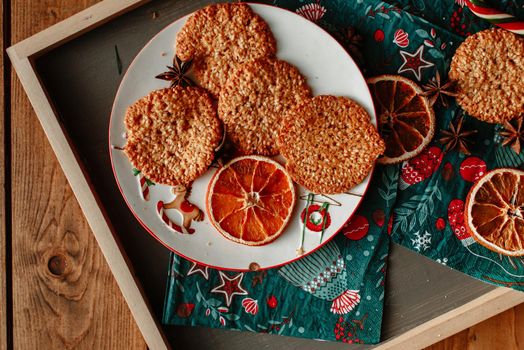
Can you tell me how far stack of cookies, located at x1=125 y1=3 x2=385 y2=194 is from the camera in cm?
165

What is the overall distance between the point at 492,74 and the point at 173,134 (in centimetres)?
110

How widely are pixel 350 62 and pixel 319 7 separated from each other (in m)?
0.25

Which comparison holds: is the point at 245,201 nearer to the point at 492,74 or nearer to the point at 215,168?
the point at 215,168

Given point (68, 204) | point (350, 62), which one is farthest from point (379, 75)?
point (68, 204)

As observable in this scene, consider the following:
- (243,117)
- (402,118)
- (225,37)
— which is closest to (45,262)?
(243,117)

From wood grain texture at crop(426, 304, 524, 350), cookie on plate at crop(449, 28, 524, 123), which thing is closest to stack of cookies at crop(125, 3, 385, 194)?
cookie on plate at crop(449, 28, 524, 123)

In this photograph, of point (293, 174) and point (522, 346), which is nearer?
point (293, 174)

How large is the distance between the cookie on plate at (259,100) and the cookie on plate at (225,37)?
0.05 m

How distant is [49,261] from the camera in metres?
1.90

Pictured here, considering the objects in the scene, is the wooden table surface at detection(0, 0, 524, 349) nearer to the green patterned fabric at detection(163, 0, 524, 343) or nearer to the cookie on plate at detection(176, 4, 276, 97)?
the green patterned fabric at detection(163, 0, 524, 343)

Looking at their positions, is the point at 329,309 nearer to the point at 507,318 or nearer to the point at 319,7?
the point at 507,318

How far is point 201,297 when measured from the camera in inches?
70.1

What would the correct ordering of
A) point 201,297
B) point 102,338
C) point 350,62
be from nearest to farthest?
point 350,62 → point 201,297 → point 102,338

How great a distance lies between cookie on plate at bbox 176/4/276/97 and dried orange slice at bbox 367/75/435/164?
1.33ft
